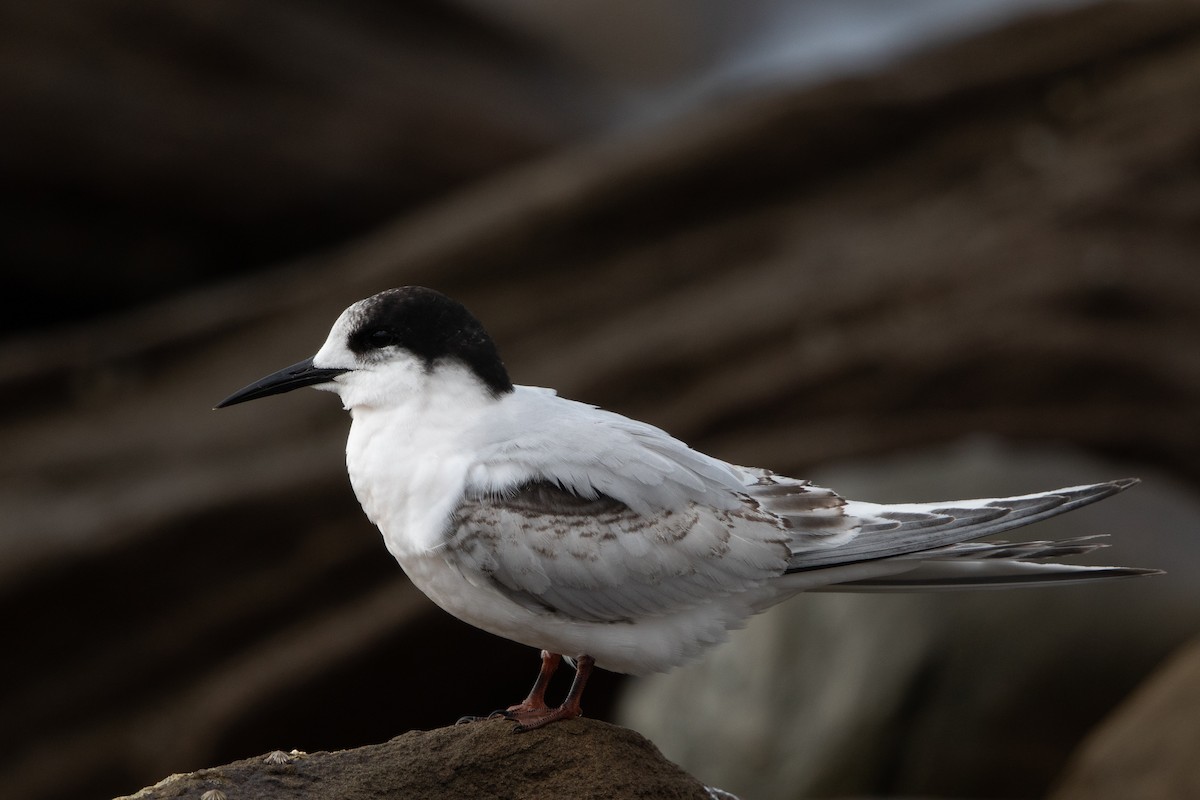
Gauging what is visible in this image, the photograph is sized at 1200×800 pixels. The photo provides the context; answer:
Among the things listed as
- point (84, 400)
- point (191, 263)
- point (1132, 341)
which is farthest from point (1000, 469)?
point (191, 263)

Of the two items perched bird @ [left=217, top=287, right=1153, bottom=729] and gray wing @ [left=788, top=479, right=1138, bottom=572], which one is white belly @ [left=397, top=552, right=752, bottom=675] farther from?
gray wing @ [left=788, top=479, right=1138, bottom=572]

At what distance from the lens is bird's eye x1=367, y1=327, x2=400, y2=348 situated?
3693mm

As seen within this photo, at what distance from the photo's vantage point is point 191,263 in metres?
9.86

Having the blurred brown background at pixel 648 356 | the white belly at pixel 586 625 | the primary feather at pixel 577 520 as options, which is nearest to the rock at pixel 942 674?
the blurred brown background at pixel 648 356

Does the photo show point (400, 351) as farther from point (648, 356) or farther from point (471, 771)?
point (648, 356)

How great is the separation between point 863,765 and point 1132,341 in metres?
3.20

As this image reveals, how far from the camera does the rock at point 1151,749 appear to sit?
5184 mm

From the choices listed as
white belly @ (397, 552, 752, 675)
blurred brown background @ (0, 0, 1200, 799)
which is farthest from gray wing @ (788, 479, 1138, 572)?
blurred brown background @ (0, 0, 1200, 799)

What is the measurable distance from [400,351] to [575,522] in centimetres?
68

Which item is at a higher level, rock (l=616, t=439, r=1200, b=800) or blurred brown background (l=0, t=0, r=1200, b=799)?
blurred brown background (l=0, t=0, r=1200, b=799)

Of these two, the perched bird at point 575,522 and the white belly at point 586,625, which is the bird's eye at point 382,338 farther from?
the white belly at point 586,625

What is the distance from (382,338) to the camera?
3705 millimetres

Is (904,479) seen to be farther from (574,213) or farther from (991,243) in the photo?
(574,213)

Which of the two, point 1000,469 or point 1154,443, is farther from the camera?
point 1154,443
